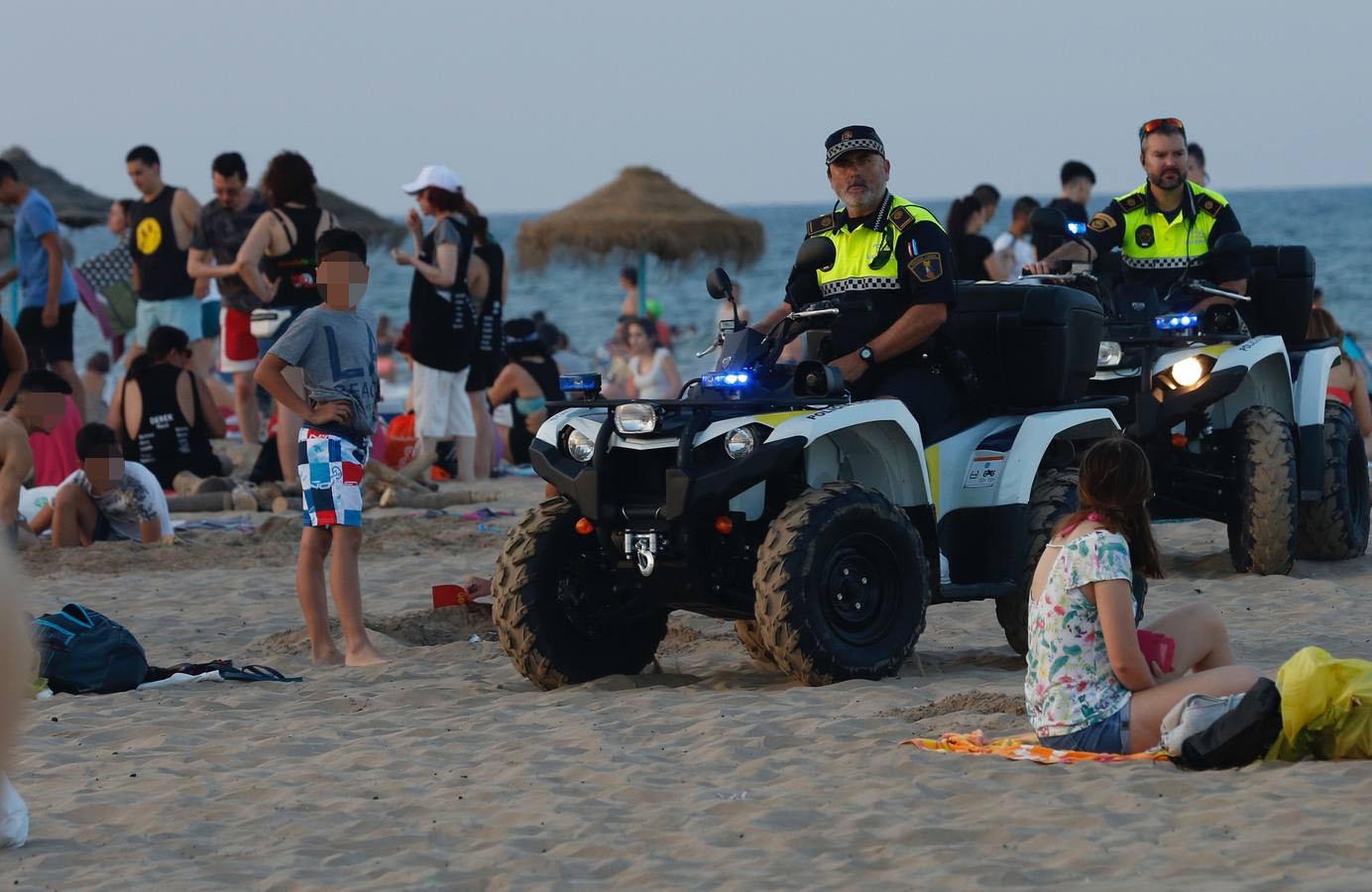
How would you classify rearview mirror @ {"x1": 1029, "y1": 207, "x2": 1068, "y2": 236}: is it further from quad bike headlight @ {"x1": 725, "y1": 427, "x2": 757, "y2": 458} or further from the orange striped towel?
the orange striped towel

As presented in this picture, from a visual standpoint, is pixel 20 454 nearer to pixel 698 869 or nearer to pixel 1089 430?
pixel 1089 430

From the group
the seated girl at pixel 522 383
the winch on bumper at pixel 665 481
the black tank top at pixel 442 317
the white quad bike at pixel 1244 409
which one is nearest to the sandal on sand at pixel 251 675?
the winch on bumper at pixel 665 481

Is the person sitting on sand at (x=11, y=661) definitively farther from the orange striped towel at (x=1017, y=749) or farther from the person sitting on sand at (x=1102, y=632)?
the person sitting on sand at (x=1102, y=632)

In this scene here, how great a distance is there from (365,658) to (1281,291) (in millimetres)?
4901

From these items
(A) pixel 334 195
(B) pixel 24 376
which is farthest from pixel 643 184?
(B) pixel 24 376

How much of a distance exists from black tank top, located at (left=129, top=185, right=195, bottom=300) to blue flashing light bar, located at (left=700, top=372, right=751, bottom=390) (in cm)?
865

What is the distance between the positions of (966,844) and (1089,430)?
3.37m

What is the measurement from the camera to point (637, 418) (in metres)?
6.93

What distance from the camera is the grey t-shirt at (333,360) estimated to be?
7.97 meters

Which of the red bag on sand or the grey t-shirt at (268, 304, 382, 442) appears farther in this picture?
the red bag on sand

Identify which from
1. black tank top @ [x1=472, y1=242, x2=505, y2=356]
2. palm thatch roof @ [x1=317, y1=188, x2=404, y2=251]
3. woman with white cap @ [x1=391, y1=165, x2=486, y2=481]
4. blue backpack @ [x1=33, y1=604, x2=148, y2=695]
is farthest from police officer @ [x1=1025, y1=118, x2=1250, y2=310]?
palm thatch roof @ [x1=317, y1=188, x2=404, y2=251]

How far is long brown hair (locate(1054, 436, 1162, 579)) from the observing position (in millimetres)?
5828

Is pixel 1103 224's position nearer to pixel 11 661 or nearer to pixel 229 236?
pixel 229 236

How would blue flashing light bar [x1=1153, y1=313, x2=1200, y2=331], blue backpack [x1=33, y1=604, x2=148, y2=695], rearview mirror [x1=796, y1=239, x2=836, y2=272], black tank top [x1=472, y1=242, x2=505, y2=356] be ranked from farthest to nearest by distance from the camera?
black tank top [x1=472, y1=242, x2=505, y2=356] → blue flashing light bar [x1=1153, y1=313, x2=1200, y2=331] → blue backpack [x1=33, y1=604, x2=148, y2=695] → rearview mirror [x1=796, y1=239, x2=836, y2=272]
